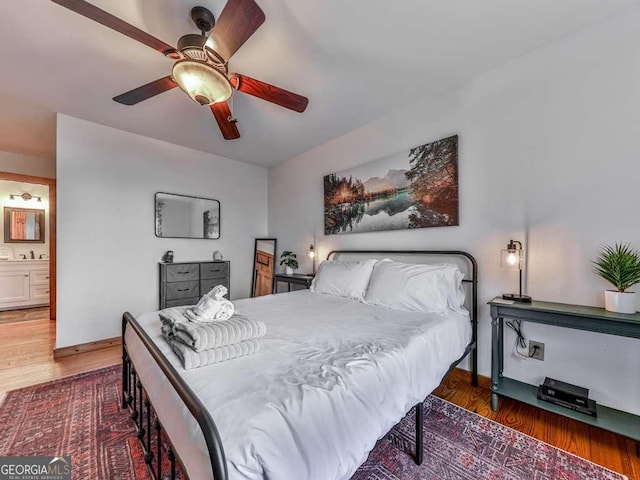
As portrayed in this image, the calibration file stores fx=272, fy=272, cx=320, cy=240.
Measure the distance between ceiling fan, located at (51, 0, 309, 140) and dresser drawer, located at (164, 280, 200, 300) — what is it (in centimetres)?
242

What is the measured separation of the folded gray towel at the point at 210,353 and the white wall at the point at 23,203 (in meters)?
A: 6.63

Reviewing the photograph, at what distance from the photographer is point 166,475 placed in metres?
1.35

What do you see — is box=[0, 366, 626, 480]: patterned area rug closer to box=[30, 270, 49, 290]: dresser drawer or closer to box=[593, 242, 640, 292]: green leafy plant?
box=[593, 242, 640, 292]: green leafy plant

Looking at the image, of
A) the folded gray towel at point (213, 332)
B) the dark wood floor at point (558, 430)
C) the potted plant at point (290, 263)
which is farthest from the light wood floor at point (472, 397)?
the potted plant at point (290, 263)

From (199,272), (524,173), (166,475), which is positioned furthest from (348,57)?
(199,272)

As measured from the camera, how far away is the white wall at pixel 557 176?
1771 mm

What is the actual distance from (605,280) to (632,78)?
131 centimetres

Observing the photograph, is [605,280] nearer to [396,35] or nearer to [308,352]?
[308,352]

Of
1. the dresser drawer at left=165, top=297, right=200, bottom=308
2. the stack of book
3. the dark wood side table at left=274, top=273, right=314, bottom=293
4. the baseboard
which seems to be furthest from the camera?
the dresser drawer at left=165, top=297, right=200, bottom=308

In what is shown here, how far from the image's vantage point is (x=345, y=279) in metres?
2.71

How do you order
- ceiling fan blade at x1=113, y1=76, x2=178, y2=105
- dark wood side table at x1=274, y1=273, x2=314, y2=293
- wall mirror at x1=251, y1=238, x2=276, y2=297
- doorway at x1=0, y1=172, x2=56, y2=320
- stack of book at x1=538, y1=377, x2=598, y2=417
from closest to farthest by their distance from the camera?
stack of book at x1=538, y1=377, x2=598, y2=417, ceiling fan blade at x1=113, y1=76, x2=178, y2=105, dark wood side table at x1=274, y1=273, x2=314, y2=293, wall mirror at x1=251, y1=238, x2=276, y2=297, doorway at x1=0, y1=172, x2=56, y2=320

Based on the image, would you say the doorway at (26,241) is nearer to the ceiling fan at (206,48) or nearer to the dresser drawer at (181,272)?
the dresser drawer at (181,272)

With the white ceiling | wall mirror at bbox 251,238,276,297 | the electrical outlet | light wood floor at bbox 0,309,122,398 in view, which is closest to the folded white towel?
the white ceiling

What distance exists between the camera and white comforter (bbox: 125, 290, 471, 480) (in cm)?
79
